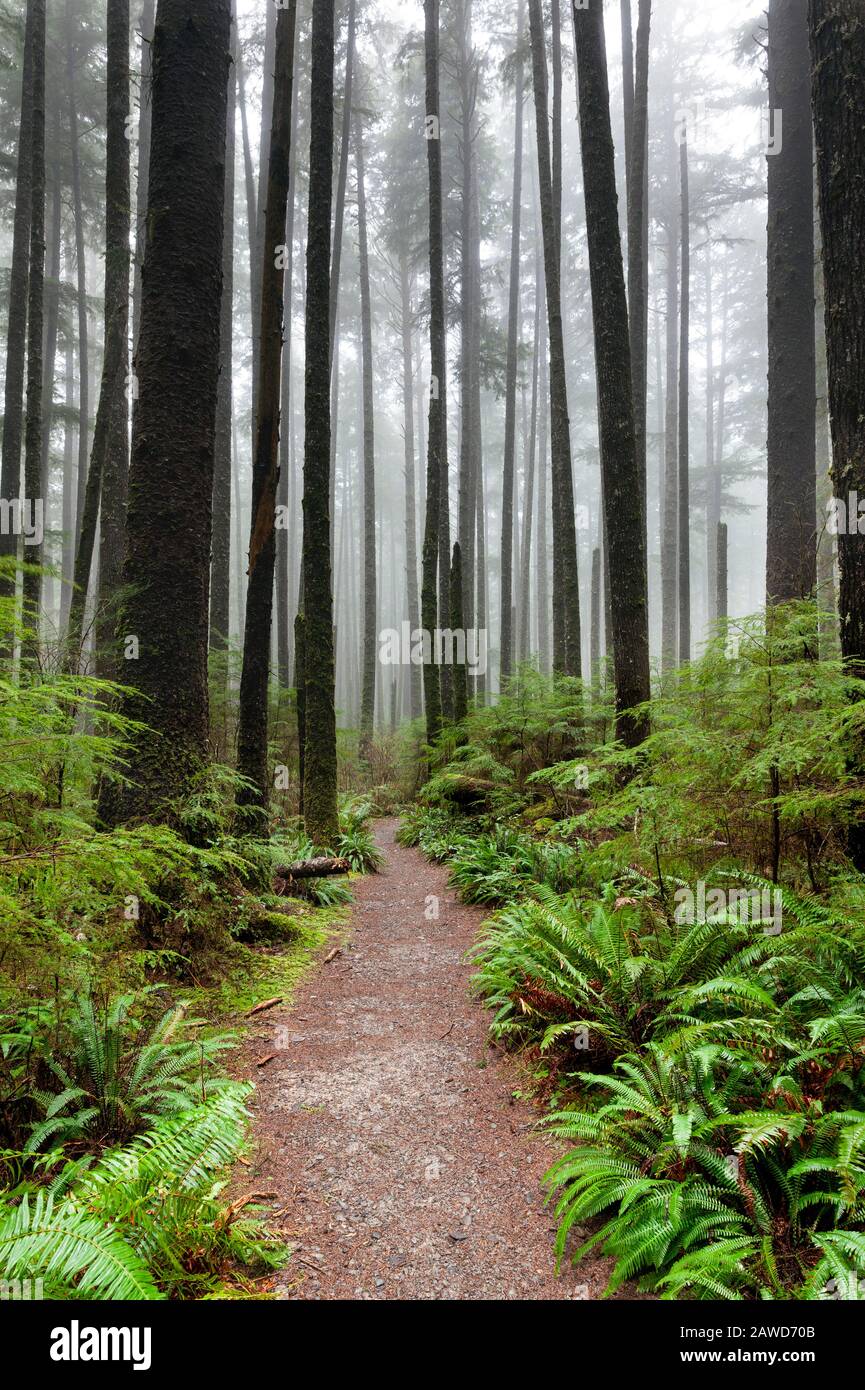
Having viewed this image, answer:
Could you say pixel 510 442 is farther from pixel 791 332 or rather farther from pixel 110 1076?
pixel 110 1076

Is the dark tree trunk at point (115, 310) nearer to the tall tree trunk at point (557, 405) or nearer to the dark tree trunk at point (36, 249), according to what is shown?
the dark tree trunk at point (36, 249)

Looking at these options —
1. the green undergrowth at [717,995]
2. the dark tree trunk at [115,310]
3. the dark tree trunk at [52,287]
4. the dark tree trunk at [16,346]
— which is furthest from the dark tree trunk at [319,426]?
the dark tree trunk at [52,287]

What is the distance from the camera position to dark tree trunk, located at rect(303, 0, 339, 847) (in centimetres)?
798

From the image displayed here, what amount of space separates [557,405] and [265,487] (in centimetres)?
727

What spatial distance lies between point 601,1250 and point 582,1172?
236 millimetres

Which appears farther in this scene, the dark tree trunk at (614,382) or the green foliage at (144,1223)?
the dark tree trunk at (614,382)

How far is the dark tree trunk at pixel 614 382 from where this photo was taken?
6.48m

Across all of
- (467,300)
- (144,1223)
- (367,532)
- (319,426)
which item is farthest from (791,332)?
(467,300)

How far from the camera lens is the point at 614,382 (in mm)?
6625

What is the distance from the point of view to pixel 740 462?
2842 cm

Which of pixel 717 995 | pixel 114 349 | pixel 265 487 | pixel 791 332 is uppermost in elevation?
→ pixel 114 349

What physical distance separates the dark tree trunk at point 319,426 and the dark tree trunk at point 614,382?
319 centimetres
